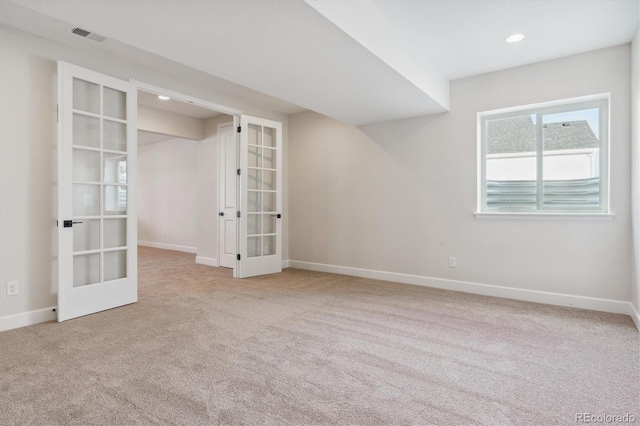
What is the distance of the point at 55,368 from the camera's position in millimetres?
2197

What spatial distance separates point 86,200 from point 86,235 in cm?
35

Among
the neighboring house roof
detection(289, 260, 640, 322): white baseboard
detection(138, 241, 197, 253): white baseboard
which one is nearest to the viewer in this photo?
detection(289, 260, 640, 322): white baseboard

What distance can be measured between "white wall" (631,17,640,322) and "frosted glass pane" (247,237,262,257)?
4513 mm

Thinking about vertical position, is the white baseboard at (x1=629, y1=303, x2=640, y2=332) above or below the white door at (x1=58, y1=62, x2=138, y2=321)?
below

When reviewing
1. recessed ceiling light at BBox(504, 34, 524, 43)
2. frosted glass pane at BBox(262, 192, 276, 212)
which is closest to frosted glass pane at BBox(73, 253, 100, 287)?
frosted glass pane at BBox(262, 192, 276, 212)

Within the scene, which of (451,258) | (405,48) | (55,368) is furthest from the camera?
(451,258)

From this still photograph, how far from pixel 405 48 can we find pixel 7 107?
3677mm

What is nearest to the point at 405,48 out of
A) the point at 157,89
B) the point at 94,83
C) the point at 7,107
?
the point at 157,89

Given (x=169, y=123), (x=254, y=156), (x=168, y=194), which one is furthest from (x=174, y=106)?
(x=168, y=194)

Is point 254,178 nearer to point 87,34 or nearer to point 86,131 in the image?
point 86,131

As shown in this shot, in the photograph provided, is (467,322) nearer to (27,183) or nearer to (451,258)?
(451,258)

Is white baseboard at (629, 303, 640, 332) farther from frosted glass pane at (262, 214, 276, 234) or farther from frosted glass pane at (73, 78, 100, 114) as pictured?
frosted glass pane at (73, 78, 100, 114)

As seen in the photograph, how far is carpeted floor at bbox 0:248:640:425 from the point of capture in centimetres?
175

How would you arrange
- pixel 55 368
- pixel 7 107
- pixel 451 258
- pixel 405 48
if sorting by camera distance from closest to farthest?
pixel 55 368, pixel 7 107, pixel 405 48, pixel 451 258
